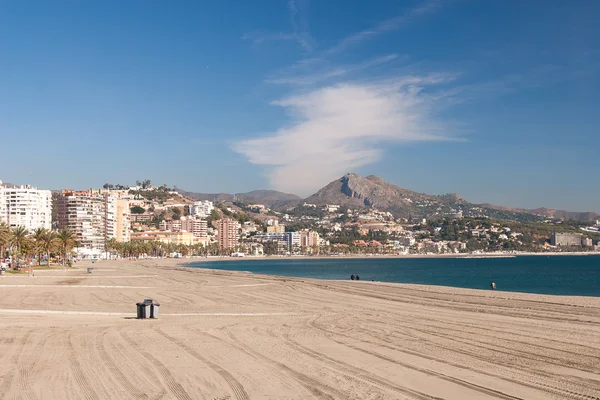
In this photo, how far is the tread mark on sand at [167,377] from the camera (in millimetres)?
10328

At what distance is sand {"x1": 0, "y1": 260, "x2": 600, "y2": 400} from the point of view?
35.4 feet

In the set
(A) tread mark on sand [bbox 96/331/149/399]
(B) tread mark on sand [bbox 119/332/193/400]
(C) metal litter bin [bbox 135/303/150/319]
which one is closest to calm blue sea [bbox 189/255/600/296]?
(C) metal litter bin [bbox 135/303/150/319]

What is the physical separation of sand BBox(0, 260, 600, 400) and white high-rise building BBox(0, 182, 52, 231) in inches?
6098

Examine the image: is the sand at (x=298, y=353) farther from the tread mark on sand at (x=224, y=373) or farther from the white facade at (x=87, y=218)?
the white facade at (x=87, y=218)

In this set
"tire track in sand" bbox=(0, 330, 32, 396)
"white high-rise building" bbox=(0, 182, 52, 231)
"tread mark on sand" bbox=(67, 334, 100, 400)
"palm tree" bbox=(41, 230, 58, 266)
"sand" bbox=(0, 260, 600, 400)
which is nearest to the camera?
"tread mark on sand" bbox=(67, 334, 100, 400)

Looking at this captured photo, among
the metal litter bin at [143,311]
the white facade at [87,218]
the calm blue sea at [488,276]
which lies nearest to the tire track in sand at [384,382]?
the metal litter bin at [143,311]

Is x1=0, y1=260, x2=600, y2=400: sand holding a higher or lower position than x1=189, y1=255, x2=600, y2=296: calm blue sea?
higher

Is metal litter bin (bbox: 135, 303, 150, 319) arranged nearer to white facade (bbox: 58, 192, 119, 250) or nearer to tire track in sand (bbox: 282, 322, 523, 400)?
tire track in sand (bbox: 282, 322, 523, 400)

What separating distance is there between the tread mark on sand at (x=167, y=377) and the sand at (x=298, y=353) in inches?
1.3

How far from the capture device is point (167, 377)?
11.7 m

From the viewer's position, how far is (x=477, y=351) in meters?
15.3

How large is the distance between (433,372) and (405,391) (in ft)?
6.41

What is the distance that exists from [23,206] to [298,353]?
174003 millimetres

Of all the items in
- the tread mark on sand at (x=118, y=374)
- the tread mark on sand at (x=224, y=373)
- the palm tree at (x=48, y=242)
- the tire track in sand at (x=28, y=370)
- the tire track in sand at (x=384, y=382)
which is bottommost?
the tire track in sand at (x=384, y=382)
